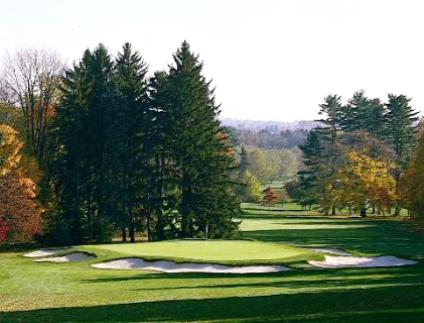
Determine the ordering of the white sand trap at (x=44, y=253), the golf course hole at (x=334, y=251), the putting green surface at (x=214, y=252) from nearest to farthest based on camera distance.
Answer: the putting green surface at (x=214, y=252) < the golf course hole at (x=334, y=251) < the white sand trap at (x=44, y=253)

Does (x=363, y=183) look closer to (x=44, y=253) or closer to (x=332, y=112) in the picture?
(x=332, y=112)

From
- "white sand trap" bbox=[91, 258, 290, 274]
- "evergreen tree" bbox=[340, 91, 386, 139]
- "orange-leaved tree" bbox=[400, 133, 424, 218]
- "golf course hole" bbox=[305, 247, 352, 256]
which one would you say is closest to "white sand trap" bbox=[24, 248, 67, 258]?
"white sand trap" bbox=[91, 258, 290, 274]

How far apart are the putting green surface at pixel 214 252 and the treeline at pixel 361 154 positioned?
103ft

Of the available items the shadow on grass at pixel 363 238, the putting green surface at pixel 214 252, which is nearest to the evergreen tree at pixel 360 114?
the shadow on grass at pixel 363 238

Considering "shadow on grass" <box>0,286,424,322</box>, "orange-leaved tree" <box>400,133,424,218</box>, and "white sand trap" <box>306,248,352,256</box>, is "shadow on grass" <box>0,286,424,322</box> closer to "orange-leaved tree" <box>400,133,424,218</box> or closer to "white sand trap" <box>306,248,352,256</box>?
"white sand trap" <box>306,248,352,256</box>

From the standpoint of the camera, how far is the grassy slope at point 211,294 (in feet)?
63.9

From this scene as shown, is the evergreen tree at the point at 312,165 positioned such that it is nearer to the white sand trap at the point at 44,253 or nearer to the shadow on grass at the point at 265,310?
the white sand trap at the point at 44,253

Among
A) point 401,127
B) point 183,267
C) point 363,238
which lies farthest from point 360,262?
point 401,127

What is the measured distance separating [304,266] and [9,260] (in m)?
20.8

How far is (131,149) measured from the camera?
2313 inches

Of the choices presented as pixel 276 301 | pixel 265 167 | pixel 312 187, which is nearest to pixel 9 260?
pixel 276 301

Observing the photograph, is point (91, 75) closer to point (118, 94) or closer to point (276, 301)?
point (118, 94)

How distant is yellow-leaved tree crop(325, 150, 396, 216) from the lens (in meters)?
80.3

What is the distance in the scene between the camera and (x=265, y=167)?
546 ft
